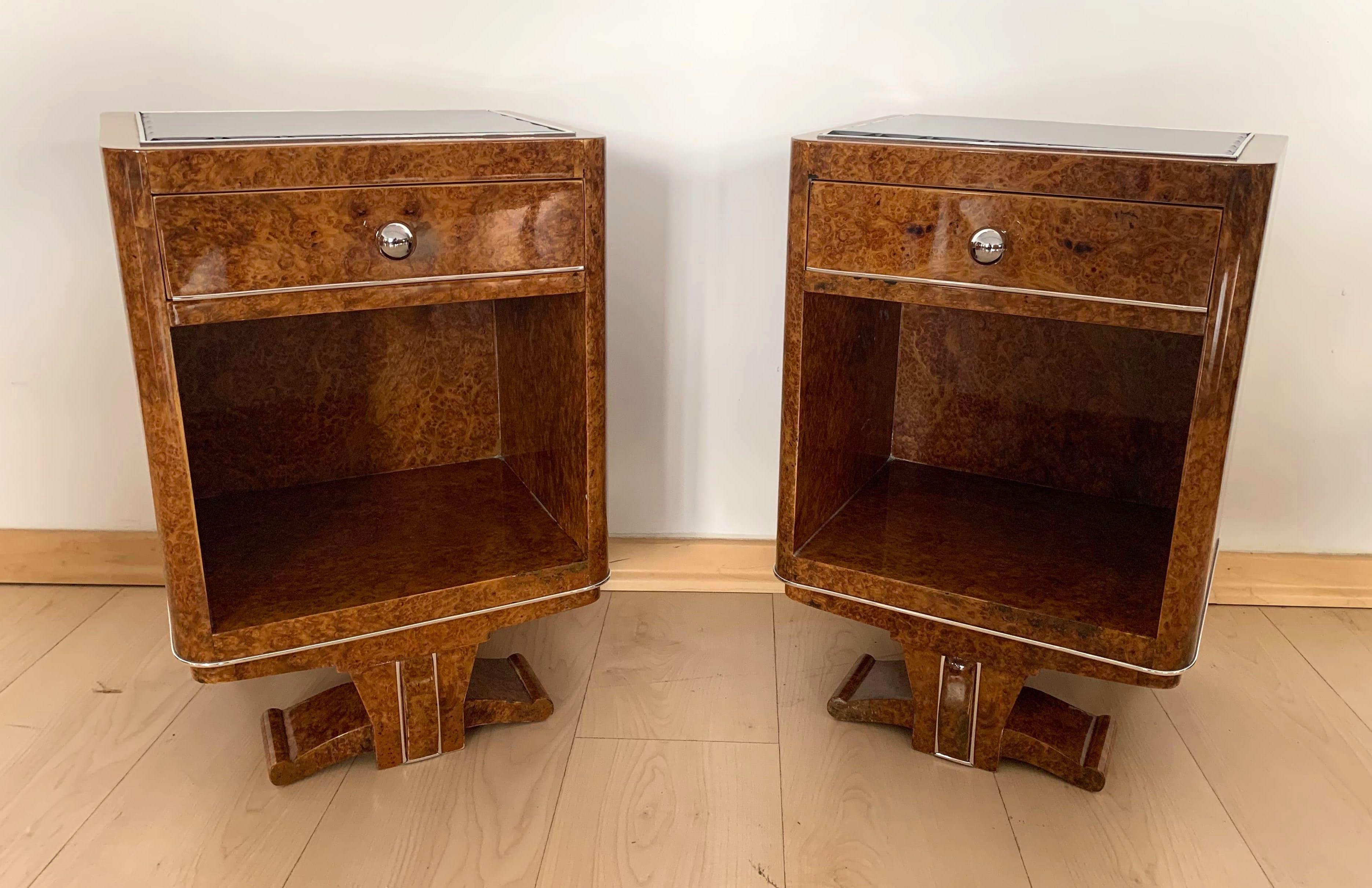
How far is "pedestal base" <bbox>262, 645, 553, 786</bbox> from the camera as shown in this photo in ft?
3.74

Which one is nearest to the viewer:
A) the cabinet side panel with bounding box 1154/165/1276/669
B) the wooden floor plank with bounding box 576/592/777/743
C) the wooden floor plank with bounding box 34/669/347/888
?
the cabinet side panel with bounding box 1154/165/1276/669

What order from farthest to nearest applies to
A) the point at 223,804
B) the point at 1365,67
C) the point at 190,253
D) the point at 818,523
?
the point at 1365,67
the point at 818,523
the point at 223,804
the point at 190,253

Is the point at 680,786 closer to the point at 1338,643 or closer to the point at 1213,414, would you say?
the point at 1213,414

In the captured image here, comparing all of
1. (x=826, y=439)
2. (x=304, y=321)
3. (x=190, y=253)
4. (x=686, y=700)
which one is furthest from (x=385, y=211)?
(x=686, y=700)

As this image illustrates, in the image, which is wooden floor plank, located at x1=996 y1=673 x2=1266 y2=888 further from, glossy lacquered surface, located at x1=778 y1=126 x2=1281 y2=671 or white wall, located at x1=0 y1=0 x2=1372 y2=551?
white wall, located at x1=0 y1=0 x2=1372 y2=551

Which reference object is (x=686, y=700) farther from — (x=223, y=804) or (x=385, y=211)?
(x=385, y=211)

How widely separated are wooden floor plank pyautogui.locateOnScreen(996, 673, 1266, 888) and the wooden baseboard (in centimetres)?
40

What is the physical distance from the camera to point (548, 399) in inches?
48.3

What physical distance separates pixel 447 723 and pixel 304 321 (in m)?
0.49

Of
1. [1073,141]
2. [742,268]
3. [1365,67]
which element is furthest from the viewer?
[742,268]

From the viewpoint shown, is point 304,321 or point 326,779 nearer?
point 326,779

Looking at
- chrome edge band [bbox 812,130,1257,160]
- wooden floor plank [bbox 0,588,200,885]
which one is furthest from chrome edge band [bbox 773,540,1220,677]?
wooden floor plank [bbox 0,588,200,885]

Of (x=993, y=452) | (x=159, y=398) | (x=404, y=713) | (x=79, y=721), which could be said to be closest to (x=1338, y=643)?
(x=993, y=452)

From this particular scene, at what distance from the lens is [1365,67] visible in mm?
1336
